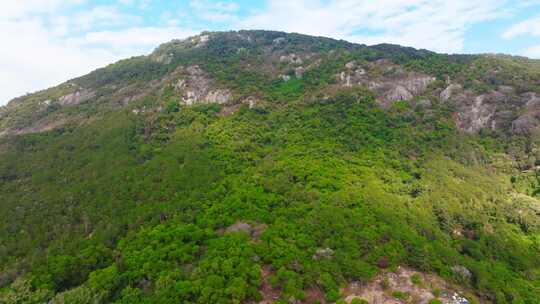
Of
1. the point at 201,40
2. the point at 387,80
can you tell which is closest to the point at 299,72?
the point at 387,80

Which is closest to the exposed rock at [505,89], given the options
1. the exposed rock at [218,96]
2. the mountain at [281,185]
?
the mountain at [281,185]

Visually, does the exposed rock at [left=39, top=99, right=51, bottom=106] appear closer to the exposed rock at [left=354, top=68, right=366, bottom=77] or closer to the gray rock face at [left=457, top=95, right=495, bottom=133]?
the exposed rock at [left=354, top=68, right=366, bottom=77]

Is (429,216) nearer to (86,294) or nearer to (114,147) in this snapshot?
(86,294)


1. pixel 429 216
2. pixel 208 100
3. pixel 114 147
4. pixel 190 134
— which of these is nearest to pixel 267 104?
pixel 208 100

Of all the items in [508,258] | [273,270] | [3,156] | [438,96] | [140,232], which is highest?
[438,96]

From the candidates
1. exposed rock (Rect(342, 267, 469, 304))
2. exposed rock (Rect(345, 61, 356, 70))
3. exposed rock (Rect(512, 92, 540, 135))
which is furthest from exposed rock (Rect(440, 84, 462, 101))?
exposed rock (Rect(342, 267, 469, 304))
